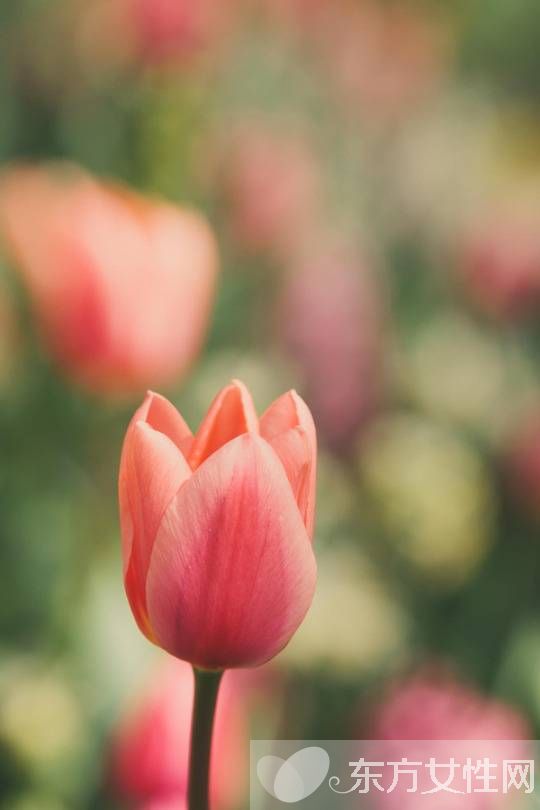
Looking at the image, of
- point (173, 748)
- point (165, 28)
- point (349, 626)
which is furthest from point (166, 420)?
point (165, 28)

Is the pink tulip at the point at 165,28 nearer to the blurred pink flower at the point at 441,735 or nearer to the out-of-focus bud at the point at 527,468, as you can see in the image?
the out-of-focus bud at the point at 527,468

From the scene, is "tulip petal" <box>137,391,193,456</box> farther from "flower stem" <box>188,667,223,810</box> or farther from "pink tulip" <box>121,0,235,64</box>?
"pink tulip" <box>121,0,235,64</box>

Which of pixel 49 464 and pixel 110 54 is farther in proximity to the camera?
pixel 110 54

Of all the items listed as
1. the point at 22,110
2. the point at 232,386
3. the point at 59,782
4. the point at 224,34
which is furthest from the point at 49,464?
the point at 224,34

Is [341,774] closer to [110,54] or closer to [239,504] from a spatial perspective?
[239,504]

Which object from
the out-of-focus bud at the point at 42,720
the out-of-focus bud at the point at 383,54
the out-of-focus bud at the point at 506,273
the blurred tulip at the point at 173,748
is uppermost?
the out-of-focus bud at the point at 383,54

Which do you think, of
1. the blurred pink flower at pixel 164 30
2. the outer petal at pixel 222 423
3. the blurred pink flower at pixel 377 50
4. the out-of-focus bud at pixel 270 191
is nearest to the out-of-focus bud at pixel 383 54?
the blurred pink flower at pixel 377 50
